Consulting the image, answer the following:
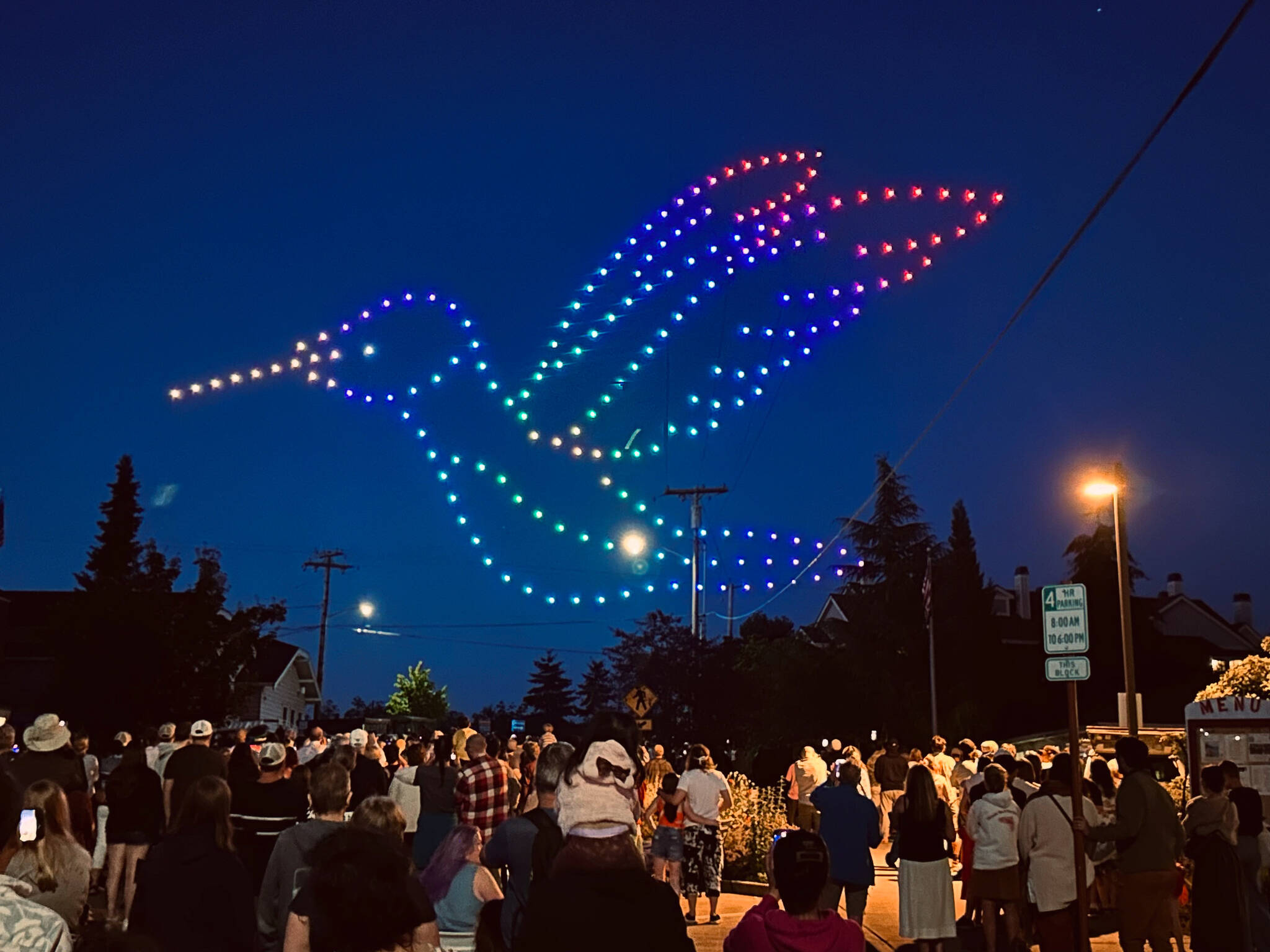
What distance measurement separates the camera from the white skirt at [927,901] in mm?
9594

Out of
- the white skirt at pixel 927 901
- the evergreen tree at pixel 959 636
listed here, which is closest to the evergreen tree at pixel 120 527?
the evergreen tree at pixel 959 636

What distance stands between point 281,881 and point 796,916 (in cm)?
251

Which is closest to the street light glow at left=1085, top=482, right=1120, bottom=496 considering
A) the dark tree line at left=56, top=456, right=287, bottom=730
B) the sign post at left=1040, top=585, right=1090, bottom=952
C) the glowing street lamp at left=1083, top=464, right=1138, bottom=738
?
the glowing street lamp at left=1083, top=464, right=1138, bottom=738

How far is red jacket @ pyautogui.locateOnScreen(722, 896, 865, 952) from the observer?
442 cm

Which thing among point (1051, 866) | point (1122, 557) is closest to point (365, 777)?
point (1051, 866)

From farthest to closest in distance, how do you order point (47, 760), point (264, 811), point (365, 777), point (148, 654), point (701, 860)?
point (148, 654), point (701, 860), point (365, 777), point (47, 760), point (264, 811)

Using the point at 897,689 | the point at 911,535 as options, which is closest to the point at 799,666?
the point at 897,689

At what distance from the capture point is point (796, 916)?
15.0 ft

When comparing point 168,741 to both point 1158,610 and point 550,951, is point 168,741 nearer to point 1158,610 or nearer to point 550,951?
point 550,951

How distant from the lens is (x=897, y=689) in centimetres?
4706

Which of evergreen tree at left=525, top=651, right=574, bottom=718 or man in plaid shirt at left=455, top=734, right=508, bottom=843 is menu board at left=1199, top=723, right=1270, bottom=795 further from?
evergreen tree at left=525, top=651, right=574, bottom=718

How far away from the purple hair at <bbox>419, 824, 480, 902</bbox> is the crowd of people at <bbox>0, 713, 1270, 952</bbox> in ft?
0.04

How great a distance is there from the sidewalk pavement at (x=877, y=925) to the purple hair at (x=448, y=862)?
469cm

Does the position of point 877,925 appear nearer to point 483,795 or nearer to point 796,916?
point 483,795
